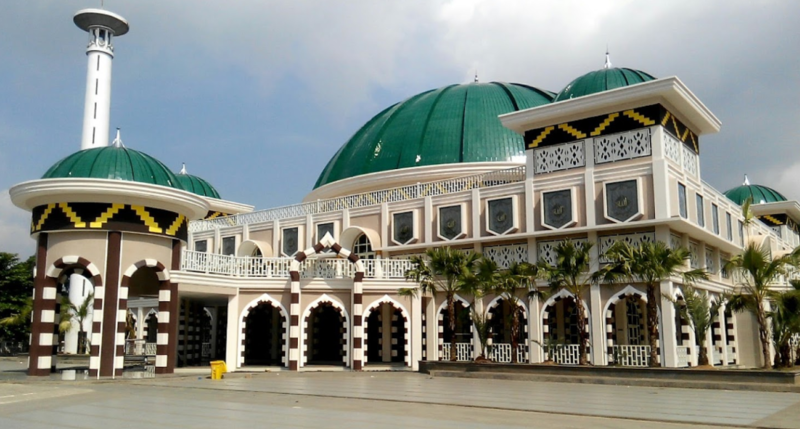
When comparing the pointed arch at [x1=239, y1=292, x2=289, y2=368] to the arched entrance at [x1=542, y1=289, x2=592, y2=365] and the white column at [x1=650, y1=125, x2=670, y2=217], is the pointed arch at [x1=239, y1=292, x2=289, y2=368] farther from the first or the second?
the white column at [x1=650, y1=125, x2=670, y2=217]

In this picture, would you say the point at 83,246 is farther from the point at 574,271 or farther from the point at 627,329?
the point at 627,329

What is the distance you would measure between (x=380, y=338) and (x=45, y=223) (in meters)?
13.4

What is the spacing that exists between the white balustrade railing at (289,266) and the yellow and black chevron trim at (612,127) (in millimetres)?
7096

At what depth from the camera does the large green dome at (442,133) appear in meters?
34.4

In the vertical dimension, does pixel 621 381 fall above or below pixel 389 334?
below

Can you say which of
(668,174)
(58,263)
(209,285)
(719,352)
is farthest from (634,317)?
→ (58,263)

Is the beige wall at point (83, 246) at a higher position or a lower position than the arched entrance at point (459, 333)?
higher

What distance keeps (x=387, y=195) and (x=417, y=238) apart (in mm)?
3736

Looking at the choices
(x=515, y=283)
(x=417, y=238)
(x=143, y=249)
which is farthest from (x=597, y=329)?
(x=143, y=249)

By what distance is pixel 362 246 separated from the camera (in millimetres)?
32750

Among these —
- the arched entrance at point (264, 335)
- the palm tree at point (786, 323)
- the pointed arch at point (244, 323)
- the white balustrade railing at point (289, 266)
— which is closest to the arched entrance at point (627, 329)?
the palm tree at point (786, 323)

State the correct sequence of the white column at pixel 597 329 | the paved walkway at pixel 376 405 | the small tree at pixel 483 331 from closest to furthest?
the paved walkway at pixel 376 405 → the white column at pixel 597 329 → the small tree at pixel 483 331

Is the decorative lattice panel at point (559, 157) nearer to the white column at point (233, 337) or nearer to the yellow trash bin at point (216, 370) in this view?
the white column at point (233, 337)

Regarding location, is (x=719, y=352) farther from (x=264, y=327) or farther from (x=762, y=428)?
(x=264, y=327)
